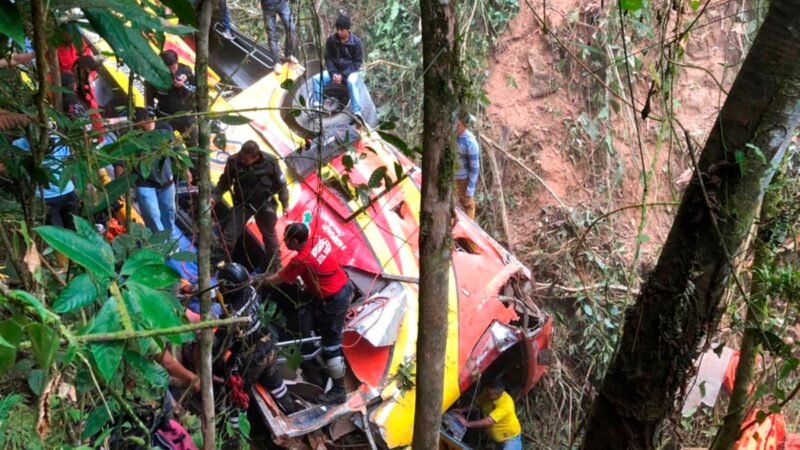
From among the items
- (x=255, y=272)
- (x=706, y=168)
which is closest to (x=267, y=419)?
(x=255, y=272)

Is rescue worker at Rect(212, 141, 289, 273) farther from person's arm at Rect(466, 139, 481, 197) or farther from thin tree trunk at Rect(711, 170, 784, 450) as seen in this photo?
thin tree trunk at Rect(711, 170, 784, 450)

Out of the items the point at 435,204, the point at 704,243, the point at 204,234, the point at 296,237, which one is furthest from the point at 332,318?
the point at 704,243

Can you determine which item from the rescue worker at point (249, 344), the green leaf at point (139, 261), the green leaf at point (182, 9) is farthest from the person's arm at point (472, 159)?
the green leaf at point (139, 261)

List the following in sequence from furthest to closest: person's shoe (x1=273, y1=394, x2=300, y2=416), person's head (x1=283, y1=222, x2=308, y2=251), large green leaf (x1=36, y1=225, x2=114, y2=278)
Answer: person's shoe (x1=273, y1=394, x2=300, y2=416) < person's head (x1=283, y1=222, x2=308, y2=251) < large green leaf (x1=36, y1=225, x2=114, y2=278)

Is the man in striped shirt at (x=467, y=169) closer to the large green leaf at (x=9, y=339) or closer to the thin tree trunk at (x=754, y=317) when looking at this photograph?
the thin tree trunk at (x=754, y=317)

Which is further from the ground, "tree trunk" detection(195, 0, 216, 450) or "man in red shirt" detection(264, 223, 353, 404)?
"tree trunk" detection(195, 0, 216, 450)

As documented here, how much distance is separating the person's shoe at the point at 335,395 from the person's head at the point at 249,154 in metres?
1.65

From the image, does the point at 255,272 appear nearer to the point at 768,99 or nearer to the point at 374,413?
the point at 374,413

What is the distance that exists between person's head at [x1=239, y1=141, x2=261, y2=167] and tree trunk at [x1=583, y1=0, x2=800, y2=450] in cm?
325

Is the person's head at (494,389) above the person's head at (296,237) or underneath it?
underneath

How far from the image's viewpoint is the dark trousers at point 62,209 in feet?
11.9

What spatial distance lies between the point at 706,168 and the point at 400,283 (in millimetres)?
3327

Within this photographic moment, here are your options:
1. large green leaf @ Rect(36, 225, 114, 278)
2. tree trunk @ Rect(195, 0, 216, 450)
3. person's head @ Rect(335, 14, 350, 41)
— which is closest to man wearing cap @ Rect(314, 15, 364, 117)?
person's head @ Rect(335, 14, 350, 41)

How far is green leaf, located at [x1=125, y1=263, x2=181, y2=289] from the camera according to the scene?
1166mm
